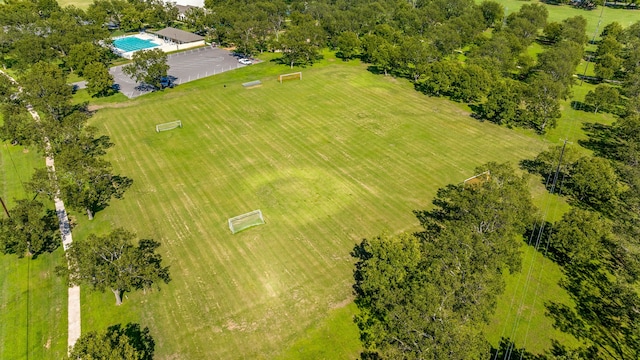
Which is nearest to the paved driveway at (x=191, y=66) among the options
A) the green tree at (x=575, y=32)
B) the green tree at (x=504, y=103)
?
the green tree at (x=504, y=103)

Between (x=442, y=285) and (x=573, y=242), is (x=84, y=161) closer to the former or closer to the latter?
(x=442, y=285)

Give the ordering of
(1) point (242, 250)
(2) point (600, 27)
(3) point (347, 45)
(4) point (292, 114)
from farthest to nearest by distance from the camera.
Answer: (2) point (600, 27)
(3) point (347, 45)
(4) point (292, 114)
(1) point (242, 250)

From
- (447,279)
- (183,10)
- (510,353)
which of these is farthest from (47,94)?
(183,10)

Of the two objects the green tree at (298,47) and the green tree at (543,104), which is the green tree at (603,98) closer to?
the green tree at (543,104)

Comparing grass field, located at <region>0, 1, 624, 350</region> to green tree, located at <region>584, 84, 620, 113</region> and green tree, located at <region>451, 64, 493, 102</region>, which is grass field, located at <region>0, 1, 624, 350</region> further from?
green tree, located at <region>451, 64, 493, 102</region>

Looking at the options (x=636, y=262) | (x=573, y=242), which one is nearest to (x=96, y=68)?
(x=573, y=242)

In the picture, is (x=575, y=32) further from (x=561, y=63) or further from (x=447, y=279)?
(x=447, y=279)

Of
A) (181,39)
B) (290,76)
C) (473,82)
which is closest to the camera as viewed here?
(473,82)
